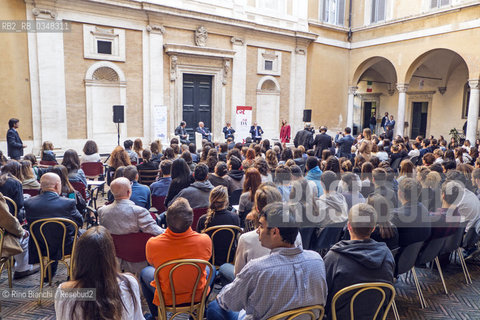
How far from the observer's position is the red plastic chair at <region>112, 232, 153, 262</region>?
329 centimetres

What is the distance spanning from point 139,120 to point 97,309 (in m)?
11.3

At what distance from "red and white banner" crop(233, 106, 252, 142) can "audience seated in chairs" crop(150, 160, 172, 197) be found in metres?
8.51

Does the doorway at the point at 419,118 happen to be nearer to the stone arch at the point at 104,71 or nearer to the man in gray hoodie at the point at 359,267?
the stone arch at the point at 104,71

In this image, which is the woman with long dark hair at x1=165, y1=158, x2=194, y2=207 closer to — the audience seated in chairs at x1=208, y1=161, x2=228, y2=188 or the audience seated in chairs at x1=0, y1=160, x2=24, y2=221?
the audience seated in chairs at x1=208, y1=161, x2=228, y2=188

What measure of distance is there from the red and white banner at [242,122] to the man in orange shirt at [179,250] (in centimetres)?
1103

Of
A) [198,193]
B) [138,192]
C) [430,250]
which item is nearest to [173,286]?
[198,193]

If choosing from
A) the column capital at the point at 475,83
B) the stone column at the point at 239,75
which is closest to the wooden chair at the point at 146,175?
the stone column at the point at 239,75

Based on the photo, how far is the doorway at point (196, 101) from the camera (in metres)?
13.5

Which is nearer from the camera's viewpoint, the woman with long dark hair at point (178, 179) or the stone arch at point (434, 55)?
the woman with long dark hair at point (178, 179)

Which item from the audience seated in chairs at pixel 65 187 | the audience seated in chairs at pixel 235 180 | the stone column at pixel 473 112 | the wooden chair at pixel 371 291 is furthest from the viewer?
the stone column at pixel 473 112

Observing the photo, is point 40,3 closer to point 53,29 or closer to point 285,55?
point 53,29

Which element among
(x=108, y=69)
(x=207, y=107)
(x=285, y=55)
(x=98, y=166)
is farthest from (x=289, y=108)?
(x=98, y=166)

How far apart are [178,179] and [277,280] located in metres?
2.97

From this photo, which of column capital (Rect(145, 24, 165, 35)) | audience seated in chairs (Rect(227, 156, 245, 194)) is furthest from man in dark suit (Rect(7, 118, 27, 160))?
audience seated in chairs (Rect(227, 156, 245, 194))
